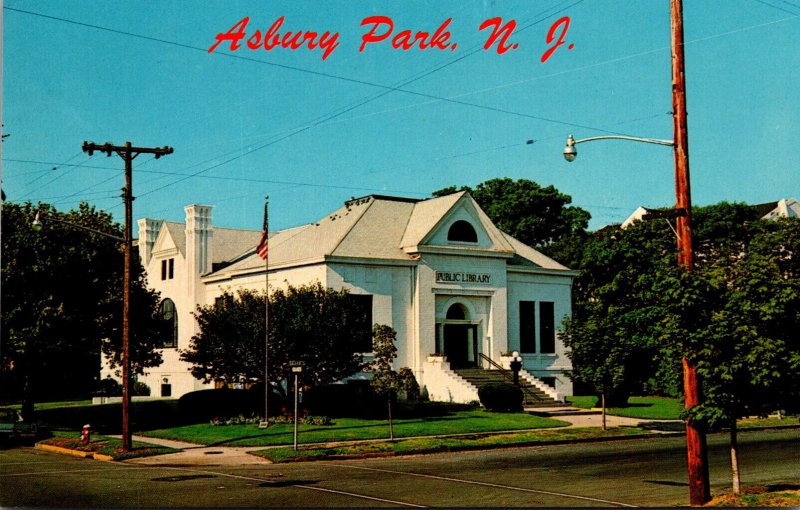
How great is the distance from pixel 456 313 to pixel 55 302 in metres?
22.0

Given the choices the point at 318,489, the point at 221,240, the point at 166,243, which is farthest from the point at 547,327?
the point at 318,489

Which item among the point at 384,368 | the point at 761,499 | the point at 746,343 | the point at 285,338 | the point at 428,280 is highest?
the point at 428,280

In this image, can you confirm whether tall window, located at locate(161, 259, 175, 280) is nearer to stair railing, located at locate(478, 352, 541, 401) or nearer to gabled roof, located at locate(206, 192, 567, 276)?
gabled roof, located at locate(206, 192, 567, 276)

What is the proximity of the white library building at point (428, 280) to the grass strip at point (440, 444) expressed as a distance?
37.7ft

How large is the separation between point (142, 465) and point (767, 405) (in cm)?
1801

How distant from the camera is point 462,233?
5178cm

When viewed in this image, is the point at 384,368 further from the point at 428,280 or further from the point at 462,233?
the point at 462,233

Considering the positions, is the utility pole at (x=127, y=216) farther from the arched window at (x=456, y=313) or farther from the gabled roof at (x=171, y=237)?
the gabled roof at (x=171, y=237)

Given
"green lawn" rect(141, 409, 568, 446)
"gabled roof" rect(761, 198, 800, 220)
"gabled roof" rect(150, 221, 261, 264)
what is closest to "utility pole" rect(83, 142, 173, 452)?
"green lawn" rect(141, 409, 568, 446)

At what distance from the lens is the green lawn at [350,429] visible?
3322 cm

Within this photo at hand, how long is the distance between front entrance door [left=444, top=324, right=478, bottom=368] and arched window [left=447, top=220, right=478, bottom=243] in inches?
193

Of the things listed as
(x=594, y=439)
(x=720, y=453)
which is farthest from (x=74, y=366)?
(x=720, y=453)

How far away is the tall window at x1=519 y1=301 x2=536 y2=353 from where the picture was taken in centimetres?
5488

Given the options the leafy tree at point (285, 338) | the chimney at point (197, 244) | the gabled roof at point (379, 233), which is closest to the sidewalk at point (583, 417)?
the gabled roof at point (379, 233)
